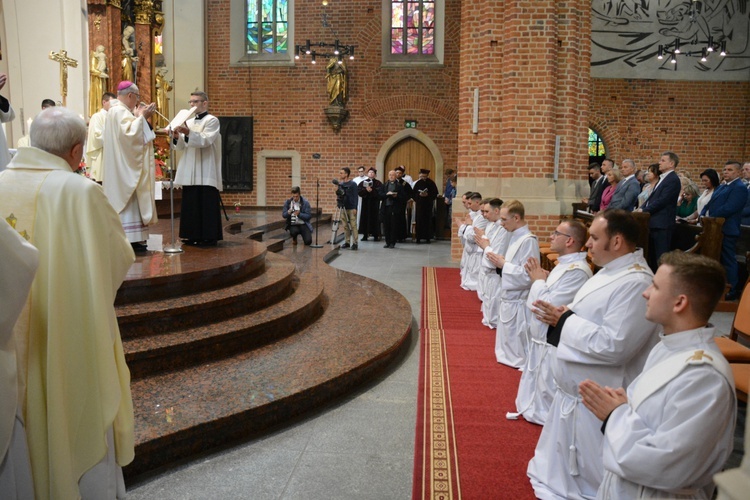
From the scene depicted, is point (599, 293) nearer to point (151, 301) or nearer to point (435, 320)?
point (151, 301)

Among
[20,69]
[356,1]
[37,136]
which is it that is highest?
[356,1]

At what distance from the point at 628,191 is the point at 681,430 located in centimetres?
707

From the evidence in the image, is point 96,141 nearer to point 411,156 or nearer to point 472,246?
point 472,246

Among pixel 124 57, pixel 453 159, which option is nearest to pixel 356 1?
pixel 453 159

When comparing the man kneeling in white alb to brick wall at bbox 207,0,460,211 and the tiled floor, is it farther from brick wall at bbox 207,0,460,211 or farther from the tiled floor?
brick wall at bbox 207,0,460,211

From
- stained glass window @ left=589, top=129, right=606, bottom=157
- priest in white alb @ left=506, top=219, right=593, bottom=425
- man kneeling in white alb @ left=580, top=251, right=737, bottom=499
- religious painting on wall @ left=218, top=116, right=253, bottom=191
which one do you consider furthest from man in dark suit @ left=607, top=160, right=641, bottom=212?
religious painting on wall @ left=218, top=116, right=253, bottom=191

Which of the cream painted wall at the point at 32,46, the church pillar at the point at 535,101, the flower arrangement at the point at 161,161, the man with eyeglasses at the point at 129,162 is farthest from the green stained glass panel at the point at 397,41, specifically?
the man with eyeglasses at the point at 129,162

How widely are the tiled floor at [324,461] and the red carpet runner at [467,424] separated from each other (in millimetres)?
132

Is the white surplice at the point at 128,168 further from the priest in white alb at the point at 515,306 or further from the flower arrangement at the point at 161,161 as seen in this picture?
the flower arrangement at the point at 161,161

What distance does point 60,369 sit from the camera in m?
2.34

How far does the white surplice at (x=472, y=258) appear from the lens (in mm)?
8814

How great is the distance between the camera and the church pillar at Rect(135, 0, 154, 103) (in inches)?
553

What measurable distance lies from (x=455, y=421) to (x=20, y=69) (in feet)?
32.2

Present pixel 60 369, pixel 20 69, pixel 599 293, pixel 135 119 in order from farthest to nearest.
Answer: pixel 20 69, pixel 135 119, pixel 599 293, pixel 60 369
